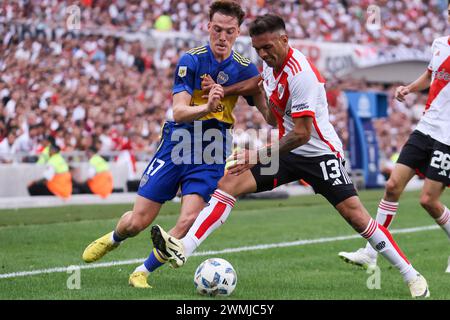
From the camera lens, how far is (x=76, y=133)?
19.7 metres

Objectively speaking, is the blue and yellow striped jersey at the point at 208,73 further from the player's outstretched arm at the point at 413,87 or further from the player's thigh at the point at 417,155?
the player's thigh at the point at 417,155

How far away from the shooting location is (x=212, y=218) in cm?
692

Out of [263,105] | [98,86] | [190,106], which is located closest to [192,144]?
[190,106]

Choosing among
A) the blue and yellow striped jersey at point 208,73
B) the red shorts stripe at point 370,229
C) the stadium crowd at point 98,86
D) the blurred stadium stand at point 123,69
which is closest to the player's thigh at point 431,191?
the red shorts stripe at point 370,229

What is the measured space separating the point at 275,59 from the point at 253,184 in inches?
42.2

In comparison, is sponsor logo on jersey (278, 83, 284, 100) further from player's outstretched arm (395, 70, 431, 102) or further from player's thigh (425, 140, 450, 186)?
player's thigh (425, 140, 450, 186)

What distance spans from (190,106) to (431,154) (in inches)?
114

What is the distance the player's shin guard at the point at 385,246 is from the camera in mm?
6957

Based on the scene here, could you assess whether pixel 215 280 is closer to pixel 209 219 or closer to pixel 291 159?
pixel 209 219

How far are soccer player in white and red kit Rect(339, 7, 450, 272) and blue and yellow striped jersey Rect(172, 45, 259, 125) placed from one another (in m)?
1.90

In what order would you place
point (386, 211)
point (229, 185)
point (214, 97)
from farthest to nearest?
point (386, 211)
point (229, 185)
point (214, 97)

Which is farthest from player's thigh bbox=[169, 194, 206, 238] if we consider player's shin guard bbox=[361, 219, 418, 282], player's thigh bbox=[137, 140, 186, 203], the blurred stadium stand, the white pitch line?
the blurred stadium stand

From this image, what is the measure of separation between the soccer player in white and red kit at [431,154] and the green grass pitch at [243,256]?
66 cm
